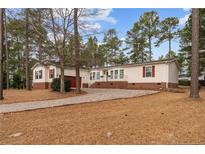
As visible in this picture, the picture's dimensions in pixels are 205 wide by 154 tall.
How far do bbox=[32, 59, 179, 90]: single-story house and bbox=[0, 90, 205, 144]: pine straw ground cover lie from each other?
1415 centimetres

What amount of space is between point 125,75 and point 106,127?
20886mm

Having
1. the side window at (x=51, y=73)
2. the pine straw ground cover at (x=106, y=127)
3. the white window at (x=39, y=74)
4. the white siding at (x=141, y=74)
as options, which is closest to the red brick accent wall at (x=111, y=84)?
the white siding at (x=141, y=74)

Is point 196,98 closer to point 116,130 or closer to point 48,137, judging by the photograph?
point 116,130

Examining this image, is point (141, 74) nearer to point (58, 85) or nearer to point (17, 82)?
point (58, 85)

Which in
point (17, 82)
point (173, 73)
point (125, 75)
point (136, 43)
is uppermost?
point (136, 43)

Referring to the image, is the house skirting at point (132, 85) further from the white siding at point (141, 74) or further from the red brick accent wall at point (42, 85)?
the red brick accent wall at point (42, 85)

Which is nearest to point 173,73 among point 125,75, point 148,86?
point 148,86

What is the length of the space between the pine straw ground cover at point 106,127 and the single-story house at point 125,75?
14151mm

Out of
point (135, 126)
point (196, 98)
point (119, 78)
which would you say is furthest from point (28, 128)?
point (119, 78)

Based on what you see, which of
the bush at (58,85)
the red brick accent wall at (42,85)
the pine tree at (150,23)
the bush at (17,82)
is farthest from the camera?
the pine tree at (150,23)

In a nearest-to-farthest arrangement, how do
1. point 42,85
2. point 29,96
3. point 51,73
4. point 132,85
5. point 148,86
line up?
1. point 29,96
2. point 148,86
3. point 132,85
4. point 51,73
5. point 42,85

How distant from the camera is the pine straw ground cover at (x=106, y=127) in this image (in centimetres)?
646

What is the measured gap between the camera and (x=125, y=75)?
28250mm
